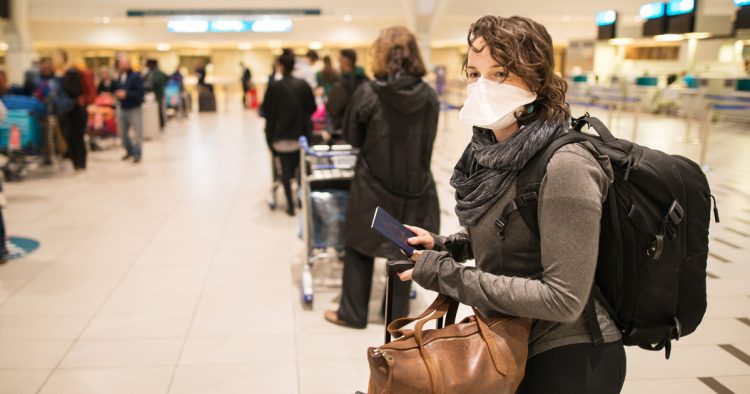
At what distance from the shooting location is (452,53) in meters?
28.4

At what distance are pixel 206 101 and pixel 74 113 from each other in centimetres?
1173

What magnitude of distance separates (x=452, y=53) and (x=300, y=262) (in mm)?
25003

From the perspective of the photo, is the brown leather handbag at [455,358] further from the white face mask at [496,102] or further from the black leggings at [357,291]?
the black leggings at [357,291]

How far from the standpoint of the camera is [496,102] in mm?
1354

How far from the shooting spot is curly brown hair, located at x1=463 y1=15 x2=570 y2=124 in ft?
4.28

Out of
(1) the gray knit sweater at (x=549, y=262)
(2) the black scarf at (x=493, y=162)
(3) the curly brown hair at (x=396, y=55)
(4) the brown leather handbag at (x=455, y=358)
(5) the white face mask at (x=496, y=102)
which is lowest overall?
(4) the brown leather handbag at (x=455, y=358)

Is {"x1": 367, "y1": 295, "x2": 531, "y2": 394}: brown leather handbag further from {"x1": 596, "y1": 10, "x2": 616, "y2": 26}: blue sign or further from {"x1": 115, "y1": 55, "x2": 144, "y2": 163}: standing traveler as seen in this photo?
{"x1": 115, "y1": 55, "x2": 144, "y2": 163}: standing traveler

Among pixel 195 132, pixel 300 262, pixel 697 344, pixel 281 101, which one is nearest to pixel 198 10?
pixel 195 132

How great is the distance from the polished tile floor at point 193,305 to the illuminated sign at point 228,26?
17883 millimetres

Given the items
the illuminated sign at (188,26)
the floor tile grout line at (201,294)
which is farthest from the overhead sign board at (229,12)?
the floor tile grout line at (201,294)

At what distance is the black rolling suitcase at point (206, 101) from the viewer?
2006 cm

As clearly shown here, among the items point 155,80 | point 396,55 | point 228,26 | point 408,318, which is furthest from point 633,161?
point 228,26

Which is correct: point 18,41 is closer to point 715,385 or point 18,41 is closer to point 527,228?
point 715,385

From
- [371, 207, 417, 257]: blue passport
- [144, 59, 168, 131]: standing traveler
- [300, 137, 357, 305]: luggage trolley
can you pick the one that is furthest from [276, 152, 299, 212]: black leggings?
[144, 59, 168, 131]: standing traveler
